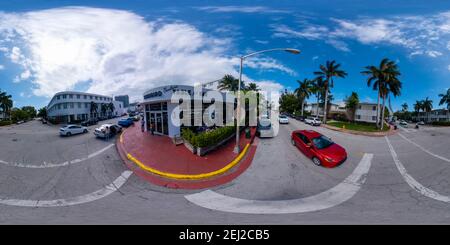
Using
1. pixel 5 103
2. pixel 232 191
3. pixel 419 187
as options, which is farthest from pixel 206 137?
pixel 5 103

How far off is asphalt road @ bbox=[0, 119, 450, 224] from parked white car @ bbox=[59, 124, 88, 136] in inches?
179

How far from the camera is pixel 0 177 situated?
7500 mm

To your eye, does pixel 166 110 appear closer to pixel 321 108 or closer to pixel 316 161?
pixel 316 161

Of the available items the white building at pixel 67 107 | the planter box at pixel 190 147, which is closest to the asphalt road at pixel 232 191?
the planter box at pixel 190 147

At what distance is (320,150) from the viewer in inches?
335

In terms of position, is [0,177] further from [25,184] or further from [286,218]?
[286,218]

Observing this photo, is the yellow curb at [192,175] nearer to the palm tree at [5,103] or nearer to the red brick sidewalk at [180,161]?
the red brick sidewalk at [180,161]

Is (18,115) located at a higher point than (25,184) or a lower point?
higher

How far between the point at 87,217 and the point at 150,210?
5.69ft

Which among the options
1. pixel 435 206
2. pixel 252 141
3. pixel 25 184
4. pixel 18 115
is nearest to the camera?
pixel 435 206

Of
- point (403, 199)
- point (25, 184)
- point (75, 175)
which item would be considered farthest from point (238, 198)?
point (25, 184)

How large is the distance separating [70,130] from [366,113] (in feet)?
177

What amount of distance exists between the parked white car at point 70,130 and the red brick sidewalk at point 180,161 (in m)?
6.08
